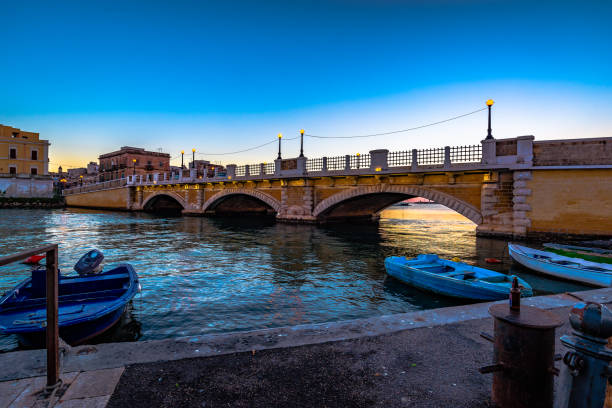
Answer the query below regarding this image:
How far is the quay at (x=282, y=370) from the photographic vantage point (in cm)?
318

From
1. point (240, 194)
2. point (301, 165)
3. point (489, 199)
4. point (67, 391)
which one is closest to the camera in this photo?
point (67, 391)

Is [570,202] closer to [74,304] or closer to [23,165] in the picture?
[74,304]

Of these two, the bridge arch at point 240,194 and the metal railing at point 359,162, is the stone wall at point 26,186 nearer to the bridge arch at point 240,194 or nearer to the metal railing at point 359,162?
the bridge arch at point 240,194

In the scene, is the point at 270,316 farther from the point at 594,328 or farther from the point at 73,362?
the point at 594,328

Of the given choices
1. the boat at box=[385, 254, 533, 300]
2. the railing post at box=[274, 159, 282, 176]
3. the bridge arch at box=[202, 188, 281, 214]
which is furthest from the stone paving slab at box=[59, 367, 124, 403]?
the bridge arch at box=[202, 188, 281, 214]

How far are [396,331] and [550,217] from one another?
1863cm

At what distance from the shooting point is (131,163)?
297ft

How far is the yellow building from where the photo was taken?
63.4 meters

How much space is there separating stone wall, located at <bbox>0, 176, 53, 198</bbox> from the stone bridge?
185ft

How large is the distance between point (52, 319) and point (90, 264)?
688cm

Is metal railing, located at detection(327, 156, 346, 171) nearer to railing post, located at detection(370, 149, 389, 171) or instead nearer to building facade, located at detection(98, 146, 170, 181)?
railing post, located at detection(370, 149, 389, 171)

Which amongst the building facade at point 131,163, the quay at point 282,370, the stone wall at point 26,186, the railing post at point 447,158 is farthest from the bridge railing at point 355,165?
the building facade at point 131,163

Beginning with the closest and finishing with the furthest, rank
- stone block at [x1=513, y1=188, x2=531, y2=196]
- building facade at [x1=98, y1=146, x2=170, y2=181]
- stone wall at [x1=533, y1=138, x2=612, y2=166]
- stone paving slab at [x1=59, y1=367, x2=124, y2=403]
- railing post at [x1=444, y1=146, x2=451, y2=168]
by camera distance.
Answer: stone paving slab at [x1=59, y1=367, x2=124, y2=403] → stone wall at [x1=533, y1=138, x2=612, y2=166] → stone block at [x1=513, y1=188, x2=531, y2=196] → railing post at [x1=444, y1=146, x2=451, y2=168] → building facade at [x1=98, y1=146, x2=170, y2=181]

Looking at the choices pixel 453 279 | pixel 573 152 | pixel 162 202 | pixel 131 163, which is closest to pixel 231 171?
pixel 162 202
